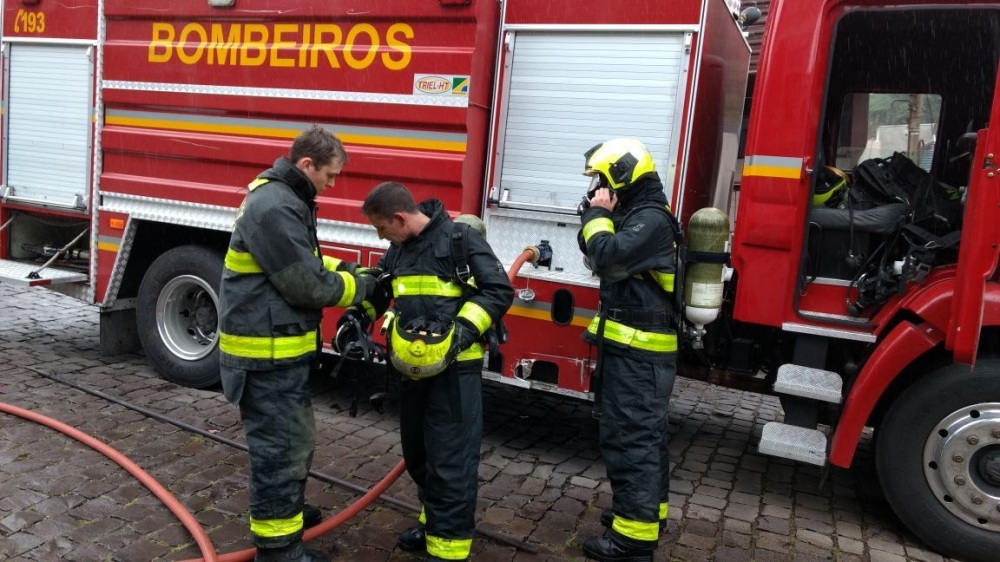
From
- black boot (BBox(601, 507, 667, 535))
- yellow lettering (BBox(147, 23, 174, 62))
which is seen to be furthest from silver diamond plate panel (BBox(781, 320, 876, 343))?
yellow lettering (BBox(147, 23, 174, 62))

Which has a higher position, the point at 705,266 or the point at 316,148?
the point at 316,148

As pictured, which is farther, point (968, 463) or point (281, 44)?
point (281, 44)

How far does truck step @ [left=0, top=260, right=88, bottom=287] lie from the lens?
213 inches

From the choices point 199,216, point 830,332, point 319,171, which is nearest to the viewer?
point 319,171

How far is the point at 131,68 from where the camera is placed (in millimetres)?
5293

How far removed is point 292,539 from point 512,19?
2.93m

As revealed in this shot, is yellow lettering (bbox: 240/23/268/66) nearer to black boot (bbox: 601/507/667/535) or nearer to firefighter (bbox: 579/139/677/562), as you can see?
firefighter (bbox: 579/139/677/562)

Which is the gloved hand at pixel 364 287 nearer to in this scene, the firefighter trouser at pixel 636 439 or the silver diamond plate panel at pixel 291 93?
the firefighter trouser at pixel 636 439

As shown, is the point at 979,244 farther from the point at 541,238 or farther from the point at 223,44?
the point at 223,44

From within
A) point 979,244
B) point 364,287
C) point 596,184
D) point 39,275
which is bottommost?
point 39,275

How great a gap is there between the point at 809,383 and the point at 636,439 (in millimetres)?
1003

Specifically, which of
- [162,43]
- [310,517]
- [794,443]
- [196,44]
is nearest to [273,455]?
[310,517]

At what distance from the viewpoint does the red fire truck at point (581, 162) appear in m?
3.57

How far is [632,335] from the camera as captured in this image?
10.9ft
